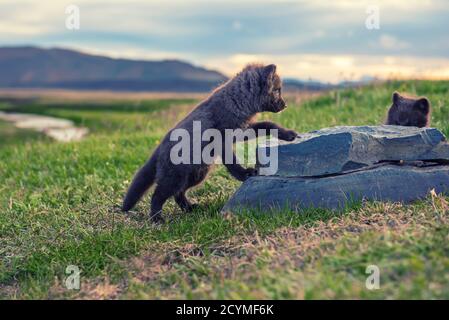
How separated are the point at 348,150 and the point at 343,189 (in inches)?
18.2

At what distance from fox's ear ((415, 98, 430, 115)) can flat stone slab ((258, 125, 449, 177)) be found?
1.32 metres

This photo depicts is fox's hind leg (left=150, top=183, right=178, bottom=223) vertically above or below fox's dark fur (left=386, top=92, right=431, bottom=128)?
below

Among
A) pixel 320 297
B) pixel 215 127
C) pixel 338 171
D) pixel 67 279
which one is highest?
pixel 215 127

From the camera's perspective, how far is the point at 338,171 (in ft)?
24.2

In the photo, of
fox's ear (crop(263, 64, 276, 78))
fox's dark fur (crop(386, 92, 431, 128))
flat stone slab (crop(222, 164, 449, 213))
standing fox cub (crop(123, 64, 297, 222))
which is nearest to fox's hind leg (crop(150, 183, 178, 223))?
standing fox cub (crop(123, 64, 297, 222))

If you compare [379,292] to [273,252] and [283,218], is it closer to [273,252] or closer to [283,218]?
[273,252]

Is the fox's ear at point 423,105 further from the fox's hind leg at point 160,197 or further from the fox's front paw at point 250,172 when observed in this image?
the fox's hind leg at point 160,197

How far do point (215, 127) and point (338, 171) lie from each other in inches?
60.4

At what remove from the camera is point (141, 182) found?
26.5 feet

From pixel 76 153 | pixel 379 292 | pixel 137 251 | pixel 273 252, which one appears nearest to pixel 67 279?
pixel 137 251

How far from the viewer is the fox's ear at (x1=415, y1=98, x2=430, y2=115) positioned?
900cm
